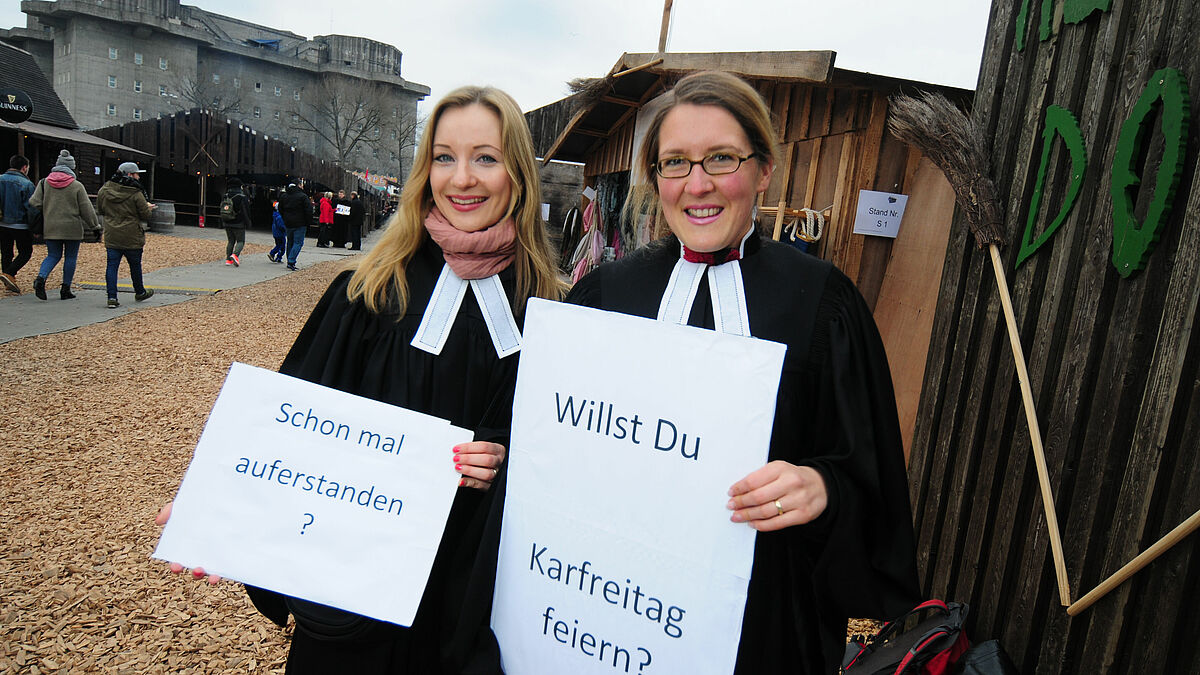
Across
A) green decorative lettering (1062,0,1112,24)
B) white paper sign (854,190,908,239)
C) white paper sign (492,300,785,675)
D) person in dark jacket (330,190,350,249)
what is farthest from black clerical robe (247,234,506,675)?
person in dark jacket (330,190,350,249)

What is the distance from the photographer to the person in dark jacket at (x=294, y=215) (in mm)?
15148

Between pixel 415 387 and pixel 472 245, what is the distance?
425 mm

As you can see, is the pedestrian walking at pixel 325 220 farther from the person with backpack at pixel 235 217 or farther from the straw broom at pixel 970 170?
the straw broom at pixel 970 170

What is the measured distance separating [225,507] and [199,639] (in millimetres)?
1876

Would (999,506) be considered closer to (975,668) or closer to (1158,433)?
(975,668)

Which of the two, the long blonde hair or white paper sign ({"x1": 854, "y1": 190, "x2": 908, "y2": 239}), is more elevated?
white paper sign ({"x1": 854, "y1": 190, "x2": 908, "y2": 239})

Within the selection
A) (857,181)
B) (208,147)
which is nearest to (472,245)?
(857,181)

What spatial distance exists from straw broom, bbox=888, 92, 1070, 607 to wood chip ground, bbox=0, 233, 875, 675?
5.54 feet

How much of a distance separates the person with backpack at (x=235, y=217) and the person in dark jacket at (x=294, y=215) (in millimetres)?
872

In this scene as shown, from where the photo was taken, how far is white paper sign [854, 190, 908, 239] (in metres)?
4.48

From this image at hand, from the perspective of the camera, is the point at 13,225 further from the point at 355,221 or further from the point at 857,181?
the point at 355,221

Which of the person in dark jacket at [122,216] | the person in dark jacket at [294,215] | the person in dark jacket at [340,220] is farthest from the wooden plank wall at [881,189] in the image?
the person in dark jacket at [340,220]

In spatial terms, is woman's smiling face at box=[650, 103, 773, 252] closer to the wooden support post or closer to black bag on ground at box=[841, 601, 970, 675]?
black bag on ground at box=[841, 601, 970, 675]

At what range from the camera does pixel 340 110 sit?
210 ft
